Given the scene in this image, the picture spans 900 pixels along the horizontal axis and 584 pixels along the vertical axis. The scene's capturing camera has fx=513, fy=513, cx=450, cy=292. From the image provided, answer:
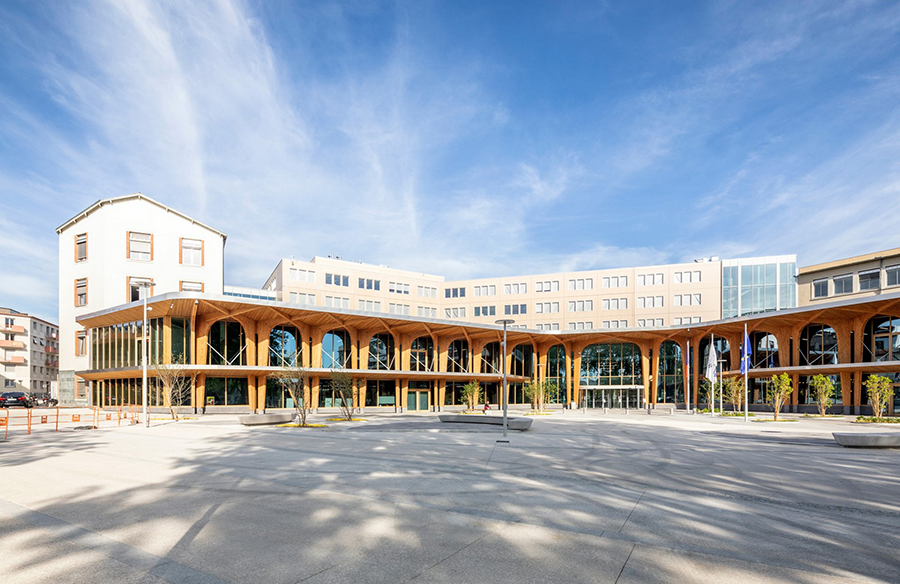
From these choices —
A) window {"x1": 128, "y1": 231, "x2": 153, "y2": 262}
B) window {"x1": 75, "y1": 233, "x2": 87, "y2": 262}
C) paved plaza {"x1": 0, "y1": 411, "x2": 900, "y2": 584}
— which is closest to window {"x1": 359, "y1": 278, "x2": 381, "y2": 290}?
window {"x1": 128, "y1": 231, "x2": 153, "y2": 262}

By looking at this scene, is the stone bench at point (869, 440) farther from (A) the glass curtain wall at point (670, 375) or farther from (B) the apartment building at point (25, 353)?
(B) the apartment building at point (25, 353)

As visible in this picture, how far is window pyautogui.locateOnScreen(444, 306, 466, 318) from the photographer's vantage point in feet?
245

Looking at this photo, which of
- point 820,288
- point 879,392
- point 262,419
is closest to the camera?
point 262,419

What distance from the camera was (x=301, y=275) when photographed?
63.2m

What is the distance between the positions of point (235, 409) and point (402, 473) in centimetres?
3594

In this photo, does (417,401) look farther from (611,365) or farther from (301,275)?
(611,365)

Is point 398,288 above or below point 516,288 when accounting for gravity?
below

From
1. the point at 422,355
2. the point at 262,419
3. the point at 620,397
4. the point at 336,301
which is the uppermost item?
the point at 336,301

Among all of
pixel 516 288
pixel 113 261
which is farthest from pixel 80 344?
pixel 516 288

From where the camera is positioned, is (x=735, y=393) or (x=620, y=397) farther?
(x=620, y=397)

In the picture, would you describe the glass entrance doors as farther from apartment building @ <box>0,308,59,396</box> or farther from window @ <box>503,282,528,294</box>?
apartment building @ <box>0,308,59,396</box>

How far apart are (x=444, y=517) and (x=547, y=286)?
65.3m

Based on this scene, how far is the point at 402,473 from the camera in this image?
13422mm

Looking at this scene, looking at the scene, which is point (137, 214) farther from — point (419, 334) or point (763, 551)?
point (763, 551)
